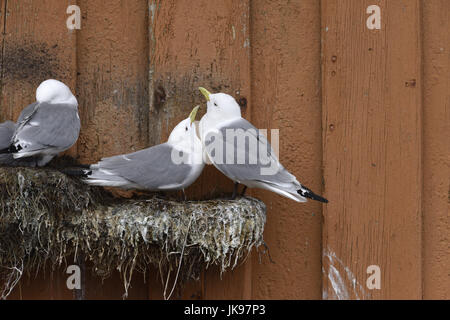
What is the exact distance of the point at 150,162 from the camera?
247 cm

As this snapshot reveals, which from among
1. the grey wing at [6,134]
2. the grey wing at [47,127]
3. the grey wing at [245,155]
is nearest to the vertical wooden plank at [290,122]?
the grey wing at [245,155]

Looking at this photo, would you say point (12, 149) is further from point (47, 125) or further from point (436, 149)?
point (436, 149)

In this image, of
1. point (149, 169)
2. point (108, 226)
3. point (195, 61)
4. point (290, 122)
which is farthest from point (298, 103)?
point (108, 226)

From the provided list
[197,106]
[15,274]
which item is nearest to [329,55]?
[197,106]

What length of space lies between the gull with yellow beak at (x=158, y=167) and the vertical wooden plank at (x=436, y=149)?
47.3 inches

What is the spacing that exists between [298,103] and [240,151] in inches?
19.0

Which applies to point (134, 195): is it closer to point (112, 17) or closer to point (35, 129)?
point (35, 129)

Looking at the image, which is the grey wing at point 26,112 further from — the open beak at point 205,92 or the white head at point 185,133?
the open beak at point 205,92

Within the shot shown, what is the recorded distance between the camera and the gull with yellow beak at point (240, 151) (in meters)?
2.39

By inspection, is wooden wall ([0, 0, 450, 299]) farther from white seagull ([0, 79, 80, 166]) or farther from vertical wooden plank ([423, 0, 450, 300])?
white seagull ([0, 79, 80, 166])

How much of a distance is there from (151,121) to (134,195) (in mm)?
403

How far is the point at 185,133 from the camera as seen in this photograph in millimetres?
2562

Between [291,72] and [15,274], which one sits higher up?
[291,72]

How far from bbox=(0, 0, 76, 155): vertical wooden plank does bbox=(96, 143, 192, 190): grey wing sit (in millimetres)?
393
